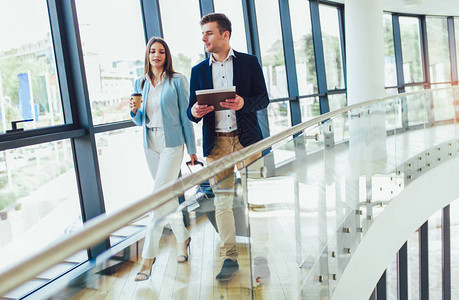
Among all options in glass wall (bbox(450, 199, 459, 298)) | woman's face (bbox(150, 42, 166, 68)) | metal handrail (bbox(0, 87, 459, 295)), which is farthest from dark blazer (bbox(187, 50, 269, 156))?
glass wall (bbox(450, 199, 459, 298))

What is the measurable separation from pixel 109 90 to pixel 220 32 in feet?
6.35

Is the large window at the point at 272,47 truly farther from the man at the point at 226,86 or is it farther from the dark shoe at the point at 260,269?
the dark shoe at the point at 260,269

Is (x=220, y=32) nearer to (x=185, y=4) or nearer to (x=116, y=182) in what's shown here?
(x=116, y=182)

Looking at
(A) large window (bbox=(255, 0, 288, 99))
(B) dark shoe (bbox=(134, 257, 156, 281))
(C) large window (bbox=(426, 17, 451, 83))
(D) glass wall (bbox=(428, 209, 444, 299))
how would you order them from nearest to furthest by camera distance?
(B) dark shoe (bbox=(134, 257, 156, 281)) → (A) large window (bbox=(255, 0, 288, 99)) → (D) glass wall (bbox=(428, 209, 444, 299)) → (C) large window (bbox=(426, 17, 451, 83))

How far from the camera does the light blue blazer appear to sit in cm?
316

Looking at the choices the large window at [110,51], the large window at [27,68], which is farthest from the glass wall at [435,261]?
the large window at [27,68]

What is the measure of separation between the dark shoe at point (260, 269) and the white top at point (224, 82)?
3.16 ft

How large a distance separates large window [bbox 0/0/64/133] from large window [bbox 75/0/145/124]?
0.51m

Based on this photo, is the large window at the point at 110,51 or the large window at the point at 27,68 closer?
the large window at the point at 27,68

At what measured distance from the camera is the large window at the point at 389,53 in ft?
38.3

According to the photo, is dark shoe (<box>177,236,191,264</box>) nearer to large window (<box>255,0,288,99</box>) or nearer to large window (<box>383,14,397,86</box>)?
large window (<box>255,0,288,99</box>)

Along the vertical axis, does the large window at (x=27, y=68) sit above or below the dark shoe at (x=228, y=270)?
above

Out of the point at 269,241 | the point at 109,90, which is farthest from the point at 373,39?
the point at 269,241

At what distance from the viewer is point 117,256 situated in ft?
3.22
